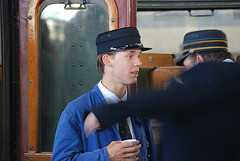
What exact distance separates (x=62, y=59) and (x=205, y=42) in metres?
1.09

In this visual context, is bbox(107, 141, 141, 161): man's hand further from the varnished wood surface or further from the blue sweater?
the varnished wood surface

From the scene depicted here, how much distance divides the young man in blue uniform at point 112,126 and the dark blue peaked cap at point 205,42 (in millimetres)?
307

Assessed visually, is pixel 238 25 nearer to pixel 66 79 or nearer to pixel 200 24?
pixel 200 24

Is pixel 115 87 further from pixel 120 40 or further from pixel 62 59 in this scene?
pixel 62 59

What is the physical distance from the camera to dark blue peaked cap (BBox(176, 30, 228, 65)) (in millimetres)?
1477

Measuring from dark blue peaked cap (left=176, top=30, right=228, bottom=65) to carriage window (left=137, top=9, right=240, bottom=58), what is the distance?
4.90 meters

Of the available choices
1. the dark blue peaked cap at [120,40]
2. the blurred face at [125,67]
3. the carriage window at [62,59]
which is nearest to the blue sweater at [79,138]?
the blurred face at [125,67]

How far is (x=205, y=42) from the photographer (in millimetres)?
1491

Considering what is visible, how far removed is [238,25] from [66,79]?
5.56 meters

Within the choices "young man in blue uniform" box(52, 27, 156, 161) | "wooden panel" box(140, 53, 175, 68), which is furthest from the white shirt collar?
"wooden panel" box(140, 53, 175, 68)

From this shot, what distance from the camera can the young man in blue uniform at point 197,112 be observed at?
2.79 feet

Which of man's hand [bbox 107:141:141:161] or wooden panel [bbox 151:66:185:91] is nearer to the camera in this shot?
man's hand [bbox 107:141:141:161]

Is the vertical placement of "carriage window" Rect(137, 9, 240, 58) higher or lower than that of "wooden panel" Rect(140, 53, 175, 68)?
higher

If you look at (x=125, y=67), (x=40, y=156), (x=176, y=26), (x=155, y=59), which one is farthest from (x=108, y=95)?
(x=176, y=26)
